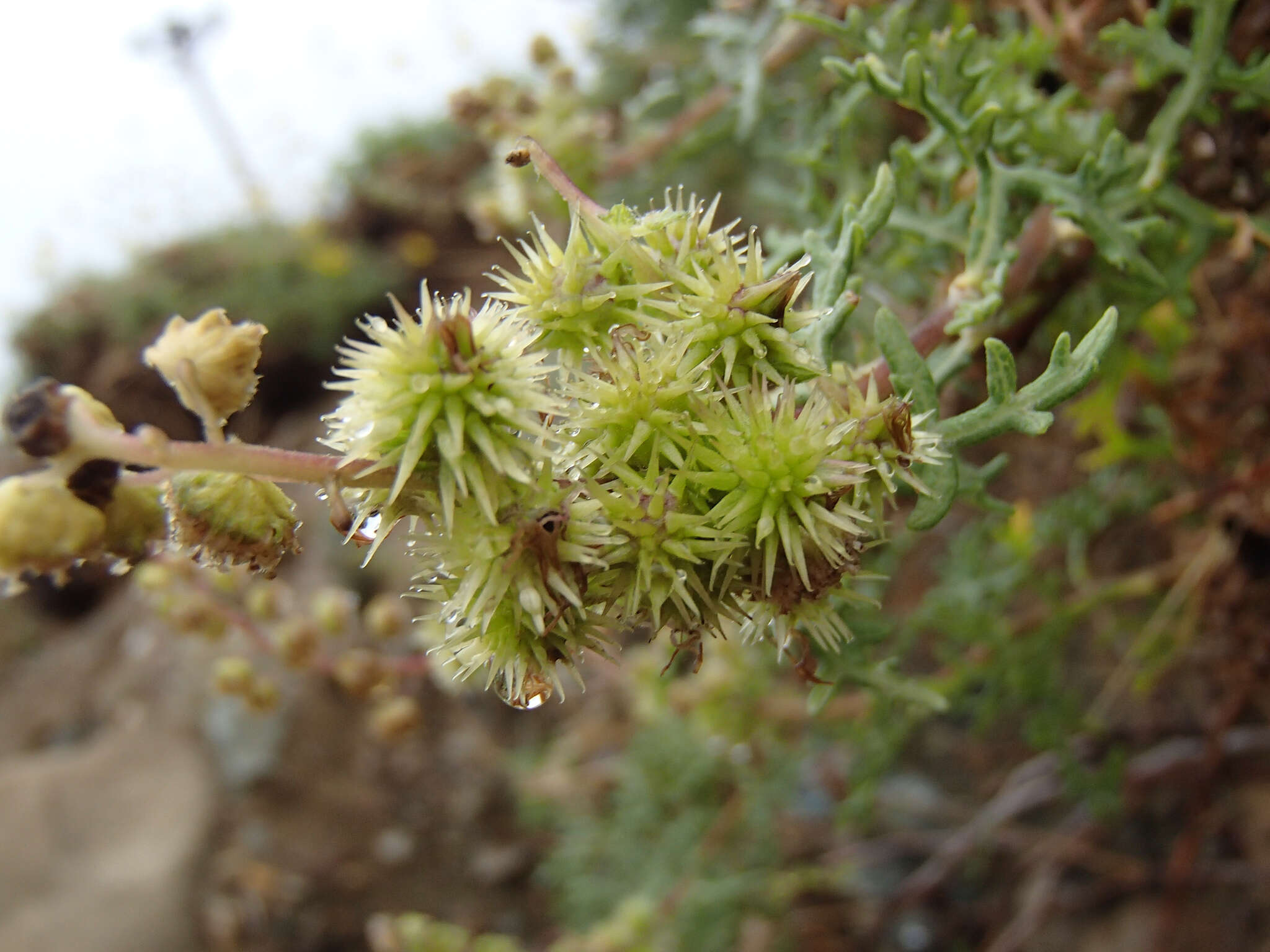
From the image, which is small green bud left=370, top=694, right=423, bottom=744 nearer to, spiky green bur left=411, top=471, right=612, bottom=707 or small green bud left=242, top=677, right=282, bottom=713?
small green bud left=242, top=677, right=282, bottom=713

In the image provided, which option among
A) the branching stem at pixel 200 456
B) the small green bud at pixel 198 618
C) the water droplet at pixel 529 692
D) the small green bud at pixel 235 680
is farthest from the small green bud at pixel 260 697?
the branching stem at pixel 200 456

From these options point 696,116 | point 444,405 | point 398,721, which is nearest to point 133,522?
point 444,405

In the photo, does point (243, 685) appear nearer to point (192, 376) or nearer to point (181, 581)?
point (181, 581)

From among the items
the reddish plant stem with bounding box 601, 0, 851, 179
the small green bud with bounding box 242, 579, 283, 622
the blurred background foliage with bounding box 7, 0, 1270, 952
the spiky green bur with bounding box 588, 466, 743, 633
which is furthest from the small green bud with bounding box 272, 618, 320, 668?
the spiky green bur with bounding box 588, 466, 743, 633

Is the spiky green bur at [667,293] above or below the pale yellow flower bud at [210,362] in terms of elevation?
below

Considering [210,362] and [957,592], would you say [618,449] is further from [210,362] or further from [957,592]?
[957,592]

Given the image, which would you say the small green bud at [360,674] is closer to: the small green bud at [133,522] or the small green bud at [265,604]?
the small green bud at [265,604]
